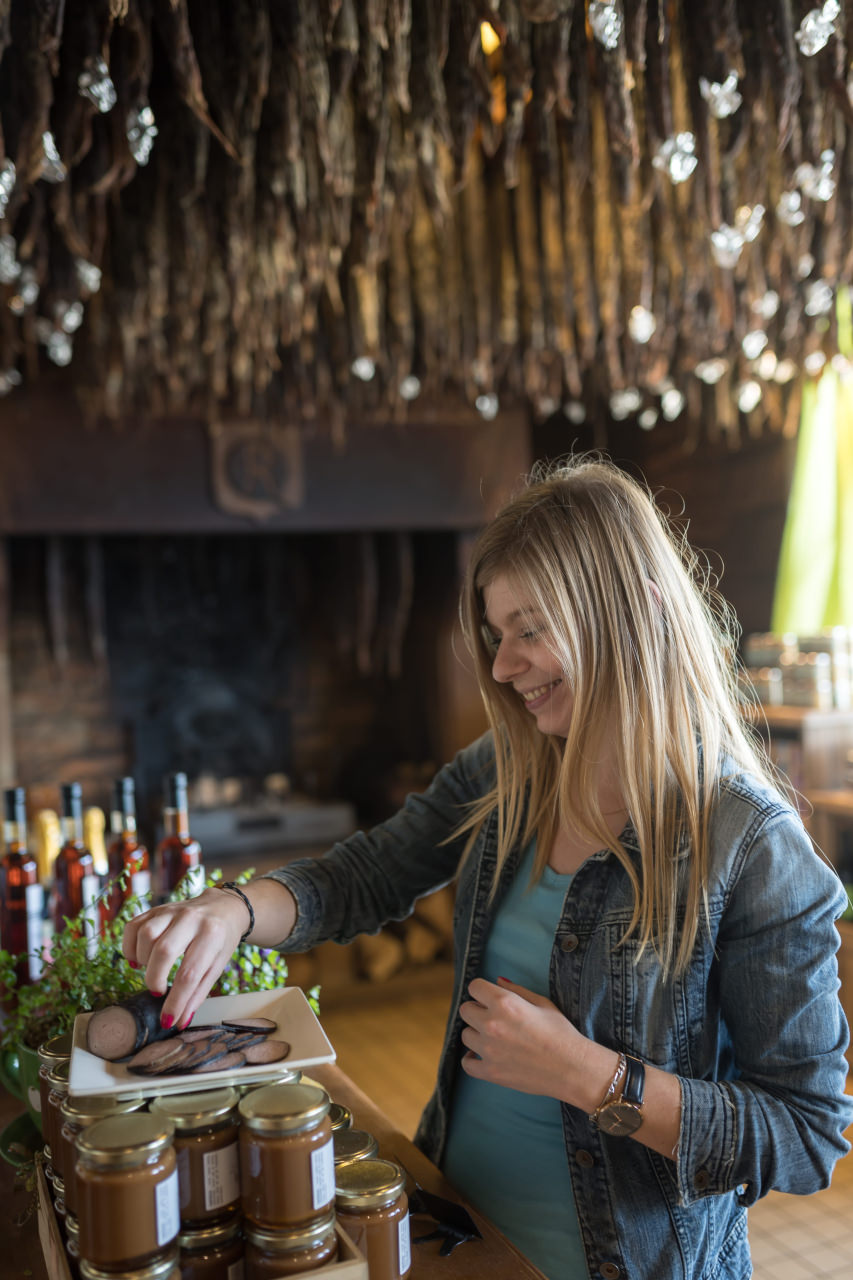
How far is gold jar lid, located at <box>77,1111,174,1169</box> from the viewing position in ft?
2.65

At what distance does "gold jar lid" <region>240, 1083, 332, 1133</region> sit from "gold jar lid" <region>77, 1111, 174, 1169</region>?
69 millimetres

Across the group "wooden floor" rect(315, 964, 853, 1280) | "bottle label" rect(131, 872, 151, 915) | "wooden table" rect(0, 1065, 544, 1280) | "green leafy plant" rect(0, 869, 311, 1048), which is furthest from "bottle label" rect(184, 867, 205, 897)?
"wooden floor" rect(315, 964, 853, 1280)

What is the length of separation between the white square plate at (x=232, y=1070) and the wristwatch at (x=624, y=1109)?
0.29 metres

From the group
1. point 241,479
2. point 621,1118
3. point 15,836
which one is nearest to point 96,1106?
point 621,1118

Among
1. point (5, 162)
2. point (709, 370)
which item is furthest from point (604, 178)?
point (5, 162)

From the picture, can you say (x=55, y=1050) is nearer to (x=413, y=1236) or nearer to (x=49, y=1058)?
(x=49, y=1058)

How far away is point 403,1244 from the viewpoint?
94cm

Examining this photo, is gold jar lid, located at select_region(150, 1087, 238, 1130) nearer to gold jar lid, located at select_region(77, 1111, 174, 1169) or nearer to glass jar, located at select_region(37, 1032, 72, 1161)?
gold jar lid, located at select_region(77, 1111, 174, 1169)

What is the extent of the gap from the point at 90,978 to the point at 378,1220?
1.59 feet

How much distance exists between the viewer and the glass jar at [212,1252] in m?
0.87

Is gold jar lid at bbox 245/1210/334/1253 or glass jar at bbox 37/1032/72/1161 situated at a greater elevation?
glass jar at bbox 37/1032/72/1161

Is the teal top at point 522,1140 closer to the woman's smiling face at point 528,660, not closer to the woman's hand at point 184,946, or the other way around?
the woman's smiling face at point 528,660

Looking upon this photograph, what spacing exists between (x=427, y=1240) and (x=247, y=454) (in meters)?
3.44

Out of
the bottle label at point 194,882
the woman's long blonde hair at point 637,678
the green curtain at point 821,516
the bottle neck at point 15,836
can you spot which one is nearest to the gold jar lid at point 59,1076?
the bottle label at point 194,882
